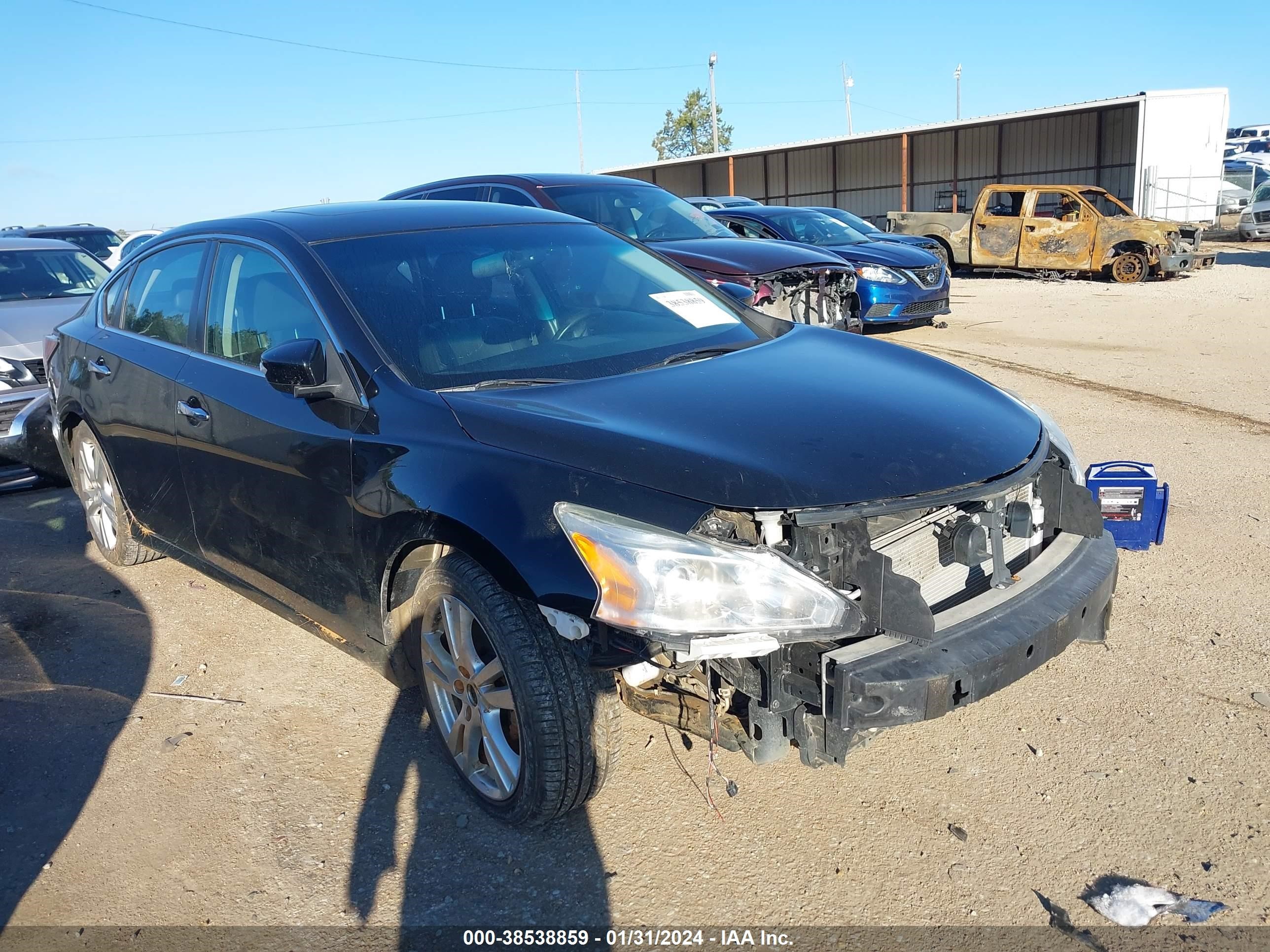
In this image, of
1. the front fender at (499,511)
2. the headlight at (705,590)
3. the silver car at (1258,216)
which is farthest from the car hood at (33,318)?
the silver car at (1258,216)

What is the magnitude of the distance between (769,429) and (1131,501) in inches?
102

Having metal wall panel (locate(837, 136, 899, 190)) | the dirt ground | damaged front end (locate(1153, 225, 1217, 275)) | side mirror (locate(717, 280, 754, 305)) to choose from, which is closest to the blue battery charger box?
the dirt ground

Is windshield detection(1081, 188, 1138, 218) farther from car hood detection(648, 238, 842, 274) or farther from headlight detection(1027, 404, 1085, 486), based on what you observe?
headlight detection(1027, 404, 1085, 486)

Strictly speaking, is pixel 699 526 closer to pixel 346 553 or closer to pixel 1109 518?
pixel 346 553

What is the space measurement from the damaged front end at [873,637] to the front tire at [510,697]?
0.47 ft

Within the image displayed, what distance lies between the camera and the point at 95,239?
16469 millimetres

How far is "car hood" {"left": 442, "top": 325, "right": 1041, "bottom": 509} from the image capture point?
2439mm

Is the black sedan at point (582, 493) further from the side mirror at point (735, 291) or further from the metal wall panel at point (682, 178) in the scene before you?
the metal wall panel at point (682, 178)

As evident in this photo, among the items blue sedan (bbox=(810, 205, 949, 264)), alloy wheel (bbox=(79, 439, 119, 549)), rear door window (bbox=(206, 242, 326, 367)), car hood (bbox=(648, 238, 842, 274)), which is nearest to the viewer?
rear door window (bbox=(206, 242, 326, 367))

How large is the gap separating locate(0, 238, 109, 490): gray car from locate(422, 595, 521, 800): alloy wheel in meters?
4.34

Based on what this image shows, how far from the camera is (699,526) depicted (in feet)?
7.74

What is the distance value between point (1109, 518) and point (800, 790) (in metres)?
2.38

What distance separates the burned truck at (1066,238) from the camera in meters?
16.8

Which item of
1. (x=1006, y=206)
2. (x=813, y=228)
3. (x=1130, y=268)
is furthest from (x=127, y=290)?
(x=1006, y=206)
